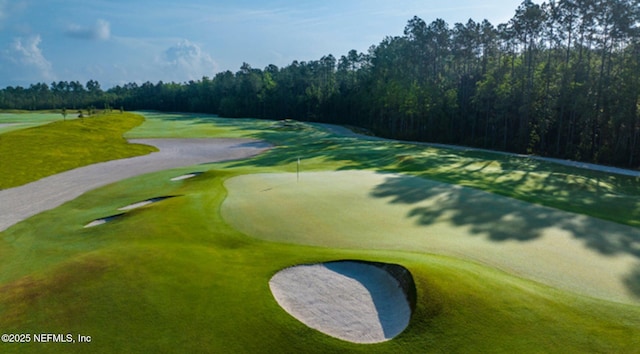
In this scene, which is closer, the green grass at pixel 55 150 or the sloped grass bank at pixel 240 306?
the sloped grass bank at pixel 240 306

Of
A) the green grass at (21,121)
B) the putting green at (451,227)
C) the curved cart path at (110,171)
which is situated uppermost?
the green grass at (21,121)

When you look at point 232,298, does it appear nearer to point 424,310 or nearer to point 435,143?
point 424,310

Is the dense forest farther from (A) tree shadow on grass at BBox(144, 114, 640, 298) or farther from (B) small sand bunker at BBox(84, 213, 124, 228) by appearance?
(B) small sand bunker at BBox(84, 213, 124, 228)

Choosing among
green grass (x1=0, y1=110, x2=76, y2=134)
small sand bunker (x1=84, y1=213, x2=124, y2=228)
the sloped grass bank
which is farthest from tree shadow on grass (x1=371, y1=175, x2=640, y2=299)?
green grass (x1=0, y1=110, x2=76, y2=134)

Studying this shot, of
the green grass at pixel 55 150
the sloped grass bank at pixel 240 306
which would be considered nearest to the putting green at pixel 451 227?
the sloped grass bank at pixel 240 306

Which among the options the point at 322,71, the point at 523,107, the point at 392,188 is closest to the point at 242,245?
the point at 392,188

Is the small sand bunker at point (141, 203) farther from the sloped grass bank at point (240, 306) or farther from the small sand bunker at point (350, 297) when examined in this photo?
the small sand bunker at point (350, 297)
